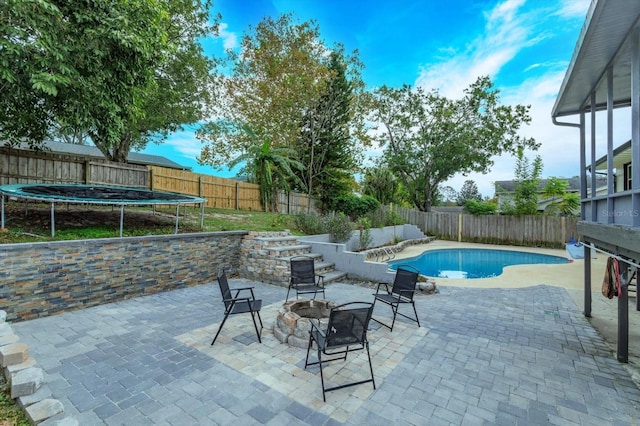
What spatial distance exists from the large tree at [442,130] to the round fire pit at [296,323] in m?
17.7

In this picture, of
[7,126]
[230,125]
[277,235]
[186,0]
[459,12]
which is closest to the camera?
[7,126]

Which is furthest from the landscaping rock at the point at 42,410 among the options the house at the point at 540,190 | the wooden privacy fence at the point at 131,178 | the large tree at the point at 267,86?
the house at the point at 540,190

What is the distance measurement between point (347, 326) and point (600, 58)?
5028mm

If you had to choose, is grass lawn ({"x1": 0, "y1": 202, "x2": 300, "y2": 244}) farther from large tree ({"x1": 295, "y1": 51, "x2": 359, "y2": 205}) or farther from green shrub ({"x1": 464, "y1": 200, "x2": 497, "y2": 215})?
green shrub ({"x1": 464, "y1": 200, "x2": 497, "y2": 215})

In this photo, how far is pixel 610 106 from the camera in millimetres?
3959

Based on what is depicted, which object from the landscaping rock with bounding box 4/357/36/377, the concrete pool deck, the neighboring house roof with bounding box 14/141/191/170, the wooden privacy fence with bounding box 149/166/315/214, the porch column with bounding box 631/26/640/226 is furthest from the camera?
the neighboring house roof with bounding box 14/141/191/170

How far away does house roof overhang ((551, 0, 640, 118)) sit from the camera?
309 centimetres

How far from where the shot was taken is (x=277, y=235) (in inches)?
381

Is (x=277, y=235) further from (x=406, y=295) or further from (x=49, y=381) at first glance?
(x=49, y=381)

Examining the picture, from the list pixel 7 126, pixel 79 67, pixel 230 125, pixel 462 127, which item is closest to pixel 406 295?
pixel 79 67

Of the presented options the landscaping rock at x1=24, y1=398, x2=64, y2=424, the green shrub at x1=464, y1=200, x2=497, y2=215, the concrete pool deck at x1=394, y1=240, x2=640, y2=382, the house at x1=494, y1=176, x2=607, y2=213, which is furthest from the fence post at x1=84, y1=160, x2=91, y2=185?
the house at x1=494, y1=176, x2=607, y2=213

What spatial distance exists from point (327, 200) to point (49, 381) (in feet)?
53.2

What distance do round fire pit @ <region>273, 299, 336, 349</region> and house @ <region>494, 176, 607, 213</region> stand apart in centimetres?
1734

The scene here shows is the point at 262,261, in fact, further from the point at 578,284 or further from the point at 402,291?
the point at 578,284
